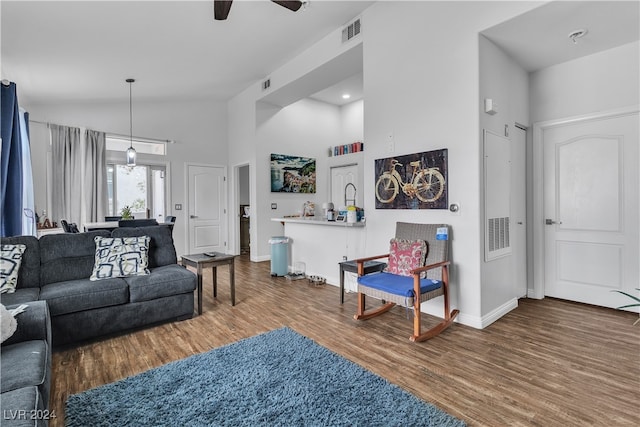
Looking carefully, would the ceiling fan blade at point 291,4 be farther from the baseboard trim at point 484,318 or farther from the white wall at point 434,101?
the baseboard trim at point 484,318

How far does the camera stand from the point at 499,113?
10.7ft

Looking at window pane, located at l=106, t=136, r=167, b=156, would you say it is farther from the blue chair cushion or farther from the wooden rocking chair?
the blue chair cushion

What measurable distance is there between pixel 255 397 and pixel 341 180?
5.72 m

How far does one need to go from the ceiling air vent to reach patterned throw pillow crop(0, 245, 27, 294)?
4218 mm

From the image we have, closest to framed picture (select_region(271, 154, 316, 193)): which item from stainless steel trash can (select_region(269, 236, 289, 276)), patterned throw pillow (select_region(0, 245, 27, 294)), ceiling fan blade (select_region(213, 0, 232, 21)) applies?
stainless steel trash can (select_region(269, 236, 289, 276))

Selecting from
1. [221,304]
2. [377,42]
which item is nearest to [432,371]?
[221,304]

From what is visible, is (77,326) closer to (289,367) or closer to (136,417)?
(136,417)

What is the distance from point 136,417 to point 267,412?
70 cm

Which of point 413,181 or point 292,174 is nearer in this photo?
point 413,181

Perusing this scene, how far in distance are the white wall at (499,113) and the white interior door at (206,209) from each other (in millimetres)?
5719

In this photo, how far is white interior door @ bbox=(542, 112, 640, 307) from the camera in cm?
326

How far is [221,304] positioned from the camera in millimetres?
3732

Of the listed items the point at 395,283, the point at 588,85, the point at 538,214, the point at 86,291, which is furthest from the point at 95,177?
the point at 588,85

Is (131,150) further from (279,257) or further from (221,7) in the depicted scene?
(221,7)
